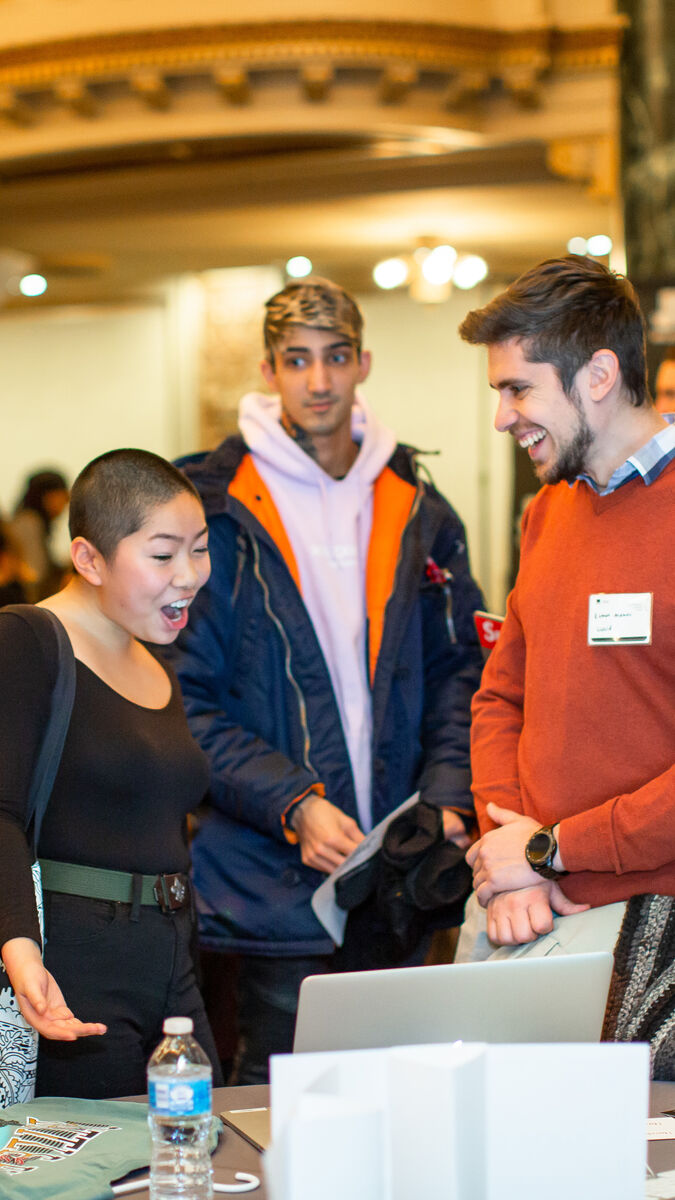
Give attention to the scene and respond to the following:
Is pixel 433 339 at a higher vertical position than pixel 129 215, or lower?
lower

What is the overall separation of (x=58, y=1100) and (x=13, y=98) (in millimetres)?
5174

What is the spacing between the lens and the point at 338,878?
2.48 m

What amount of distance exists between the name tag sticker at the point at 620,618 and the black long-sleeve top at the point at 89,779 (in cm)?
66

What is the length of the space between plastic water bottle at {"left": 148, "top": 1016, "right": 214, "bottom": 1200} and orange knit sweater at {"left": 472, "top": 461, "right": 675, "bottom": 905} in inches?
26.5

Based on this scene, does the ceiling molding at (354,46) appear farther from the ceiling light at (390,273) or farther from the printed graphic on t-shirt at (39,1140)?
the printed graphic on t-shirt at (39,1140)

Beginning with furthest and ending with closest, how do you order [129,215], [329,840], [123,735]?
[129,215], [329,840], [123,735]

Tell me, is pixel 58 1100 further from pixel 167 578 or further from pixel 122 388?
pixel 122 388

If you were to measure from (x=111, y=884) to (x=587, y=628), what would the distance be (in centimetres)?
78

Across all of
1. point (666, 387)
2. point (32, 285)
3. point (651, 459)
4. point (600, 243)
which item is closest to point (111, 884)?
point (651, 459)

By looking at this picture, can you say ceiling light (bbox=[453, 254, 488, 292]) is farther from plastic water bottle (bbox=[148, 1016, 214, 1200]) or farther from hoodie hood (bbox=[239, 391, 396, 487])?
plastic water bottle (bbox=[148, 1016, 214, 1200])

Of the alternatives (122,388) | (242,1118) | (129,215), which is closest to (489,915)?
(242,1118)

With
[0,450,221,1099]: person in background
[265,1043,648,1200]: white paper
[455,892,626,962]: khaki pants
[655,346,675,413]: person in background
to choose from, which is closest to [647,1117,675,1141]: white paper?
[455,892,626,962]: khaki pants

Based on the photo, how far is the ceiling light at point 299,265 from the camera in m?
6.92

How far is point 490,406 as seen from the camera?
6848mm
